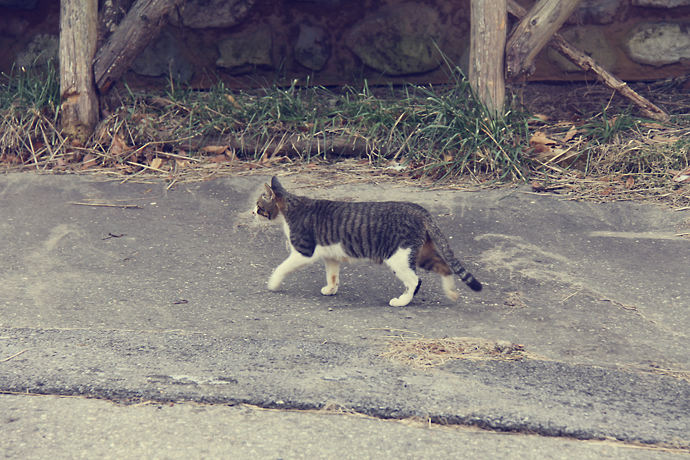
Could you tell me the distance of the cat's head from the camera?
3926mm

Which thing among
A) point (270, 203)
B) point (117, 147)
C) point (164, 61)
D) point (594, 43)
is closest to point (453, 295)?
point (270, 203)

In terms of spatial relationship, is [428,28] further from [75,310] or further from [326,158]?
[75,310]

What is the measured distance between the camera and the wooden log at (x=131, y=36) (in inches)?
230

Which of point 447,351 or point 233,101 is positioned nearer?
point 447,351

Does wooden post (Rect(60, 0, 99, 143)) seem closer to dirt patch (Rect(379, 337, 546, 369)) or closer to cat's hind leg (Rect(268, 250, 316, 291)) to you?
cat's hind leg (Rect(268, 250, 316, 291))

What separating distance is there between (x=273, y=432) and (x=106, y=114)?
4538 mm

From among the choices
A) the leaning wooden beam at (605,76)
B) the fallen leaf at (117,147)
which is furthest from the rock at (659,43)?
the fallen leaf at (117,147)

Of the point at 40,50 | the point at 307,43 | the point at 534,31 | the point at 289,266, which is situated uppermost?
the point at 534,31

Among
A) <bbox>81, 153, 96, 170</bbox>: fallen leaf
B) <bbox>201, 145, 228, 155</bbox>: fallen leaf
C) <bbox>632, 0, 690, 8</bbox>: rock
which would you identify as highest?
<bbox>632, 0, 690, 8</bbox>: rock

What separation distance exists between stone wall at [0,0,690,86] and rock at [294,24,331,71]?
0.01 m

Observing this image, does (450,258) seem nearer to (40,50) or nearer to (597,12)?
(597,12)

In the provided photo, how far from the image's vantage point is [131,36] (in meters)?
5.88

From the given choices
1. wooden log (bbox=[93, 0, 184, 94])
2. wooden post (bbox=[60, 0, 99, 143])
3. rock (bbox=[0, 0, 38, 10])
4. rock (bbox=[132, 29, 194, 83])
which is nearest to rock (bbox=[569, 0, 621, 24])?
wooden log (bbox=[93, 0, 184, 94])

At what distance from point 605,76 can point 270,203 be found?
12.1 ft
